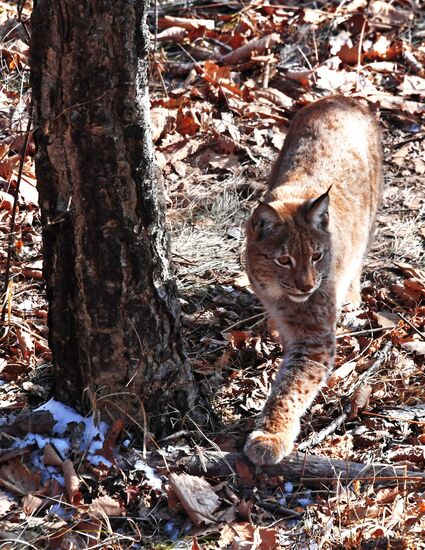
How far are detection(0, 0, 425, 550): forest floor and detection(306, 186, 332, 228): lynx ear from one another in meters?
0.71

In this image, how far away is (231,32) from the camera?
7254 millimetres

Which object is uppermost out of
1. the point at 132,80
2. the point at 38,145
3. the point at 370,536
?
the point at 132,80

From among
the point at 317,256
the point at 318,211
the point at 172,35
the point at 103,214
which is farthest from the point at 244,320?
the point at 172,35

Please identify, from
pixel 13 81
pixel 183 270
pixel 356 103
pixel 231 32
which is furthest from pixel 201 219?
pixel 231 32

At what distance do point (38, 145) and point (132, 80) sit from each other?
445 mm

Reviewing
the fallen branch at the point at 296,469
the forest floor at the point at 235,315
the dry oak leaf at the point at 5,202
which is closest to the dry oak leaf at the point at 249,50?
the forest floor at the point at 235,315

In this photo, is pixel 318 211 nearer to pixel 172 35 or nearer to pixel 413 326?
pixel 413 326

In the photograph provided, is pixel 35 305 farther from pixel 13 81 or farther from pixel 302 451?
pixel 13 81

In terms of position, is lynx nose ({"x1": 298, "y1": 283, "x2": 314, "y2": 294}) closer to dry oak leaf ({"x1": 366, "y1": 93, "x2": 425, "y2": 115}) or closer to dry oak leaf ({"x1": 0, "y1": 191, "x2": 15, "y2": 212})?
dry oak leaf ({"x1": 0, "y1": 191, "x2": 15, "y2": 212})

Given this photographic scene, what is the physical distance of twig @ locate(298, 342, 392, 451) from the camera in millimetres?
3857

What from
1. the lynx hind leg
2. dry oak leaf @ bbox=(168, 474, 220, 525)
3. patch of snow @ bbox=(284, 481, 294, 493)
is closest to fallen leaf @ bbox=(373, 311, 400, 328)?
the lynx hind leg

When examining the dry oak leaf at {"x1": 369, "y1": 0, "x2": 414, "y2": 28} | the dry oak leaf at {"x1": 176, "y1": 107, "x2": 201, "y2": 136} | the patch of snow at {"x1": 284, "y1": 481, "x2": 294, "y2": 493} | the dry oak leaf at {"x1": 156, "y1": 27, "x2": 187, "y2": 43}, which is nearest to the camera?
the patch of snow at {"x1": 284, "y1": 481, "x2": 294, "y2": 493}

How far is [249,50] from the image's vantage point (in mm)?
7051

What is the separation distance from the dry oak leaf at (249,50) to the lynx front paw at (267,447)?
413cm
